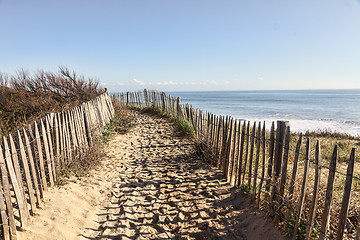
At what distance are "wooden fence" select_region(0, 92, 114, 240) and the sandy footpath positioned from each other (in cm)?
26

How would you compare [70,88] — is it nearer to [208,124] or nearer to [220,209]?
[208,124]

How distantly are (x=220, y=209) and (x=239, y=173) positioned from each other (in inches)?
34.8

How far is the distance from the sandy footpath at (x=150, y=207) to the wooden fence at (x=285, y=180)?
0.27 m

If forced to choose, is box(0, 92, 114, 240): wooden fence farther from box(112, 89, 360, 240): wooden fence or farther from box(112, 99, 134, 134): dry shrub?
box(112, 89, 360, 240): wooden fence

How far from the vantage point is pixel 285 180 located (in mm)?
3209

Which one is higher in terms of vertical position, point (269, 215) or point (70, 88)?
point (70, 88)

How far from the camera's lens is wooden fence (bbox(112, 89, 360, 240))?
7.76 feet

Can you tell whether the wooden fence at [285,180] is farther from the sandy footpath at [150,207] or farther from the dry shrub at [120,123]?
the dry shrub at [120,123]

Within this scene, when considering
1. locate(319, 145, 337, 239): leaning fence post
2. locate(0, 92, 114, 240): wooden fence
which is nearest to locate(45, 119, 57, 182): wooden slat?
locate(0, 92, 114, 240): wooden fence

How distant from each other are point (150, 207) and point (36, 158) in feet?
6.80

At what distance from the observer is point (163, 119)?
12.0m

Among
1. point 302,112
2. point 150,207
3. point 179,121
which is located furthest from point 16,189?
point 302,112

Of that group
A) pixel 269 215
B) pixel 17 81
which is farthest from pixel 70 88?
pixel 269 215

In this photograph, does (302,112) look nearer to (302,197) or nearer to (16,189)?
(302,197)
